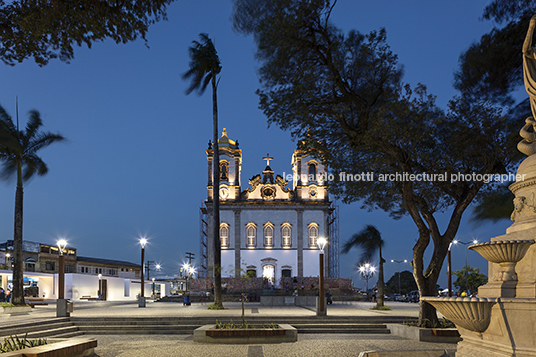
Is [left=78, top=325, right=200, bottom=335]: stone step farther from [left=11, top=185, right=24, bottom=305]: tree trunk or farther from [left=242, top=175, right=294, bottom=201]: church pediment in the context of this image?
[left=242, top=175, right=294, bottom=201]: church pediment

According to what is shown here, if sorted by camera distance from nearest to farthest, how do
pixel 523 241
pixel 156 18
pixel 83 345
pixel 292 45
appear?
pixel 523 241
pixel 156 18
pixel 83 345
pixel 292 45

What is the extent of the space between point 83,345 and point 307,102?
Answer: 7389 millimetres

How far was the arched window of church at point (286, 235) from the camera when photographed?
4838 cm

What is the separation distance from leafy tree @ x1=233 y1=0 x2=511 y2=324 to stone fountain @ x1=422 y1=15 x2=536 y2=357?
489 cm

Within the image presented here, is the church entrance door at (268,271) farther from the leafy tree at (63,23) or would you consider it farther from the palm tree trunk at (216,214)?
the leafy tree at (63,23)

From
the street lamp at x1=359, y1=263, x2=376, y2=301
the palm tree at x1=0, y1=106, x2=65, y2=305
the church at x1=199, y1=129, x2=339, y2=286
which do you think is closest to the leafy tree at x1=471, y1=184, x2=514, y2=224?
the palm tree at x1=0, y1=106, x2=65, y2=305

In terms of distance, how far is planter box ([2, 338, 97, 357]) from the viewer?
7238mm

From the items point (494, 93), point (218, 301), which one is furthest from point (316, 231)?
point (494, 93)

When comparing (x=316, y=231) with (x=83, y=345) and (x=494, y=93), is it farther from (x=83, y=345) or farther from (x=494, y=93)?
(x=83, y=345)

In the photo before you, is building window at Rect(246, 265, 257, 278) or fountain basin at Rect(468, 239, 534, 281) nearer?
fountain basin at Rect(468, 239, 534, 281)

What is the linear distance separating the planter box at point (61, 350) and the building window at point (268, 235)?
39448 mm

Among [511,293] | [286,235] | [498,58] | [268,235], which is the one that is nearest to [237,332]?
[511,293]

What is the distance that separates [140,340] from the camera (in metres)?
12.1

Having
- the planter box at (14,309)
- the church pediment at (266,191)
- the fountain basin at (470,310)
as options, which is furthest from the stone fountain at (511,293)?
the church pediment at (266,191)
